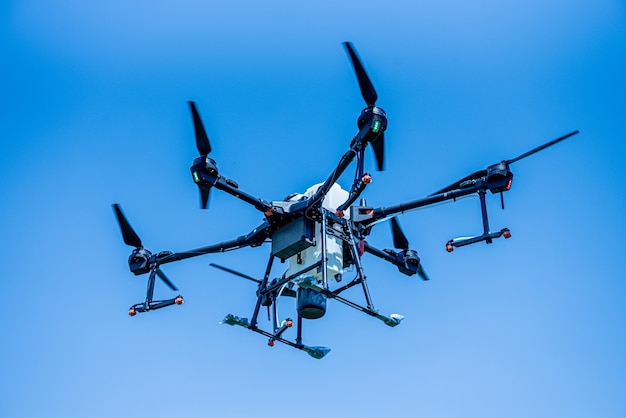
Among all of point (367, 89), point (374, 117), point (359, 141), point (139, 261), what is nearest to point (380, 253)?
point (359, 141)

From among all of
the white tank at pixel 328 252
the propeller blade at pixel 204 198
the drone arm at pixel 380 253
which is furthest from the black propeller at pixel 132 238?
the drone arm at pixel 380 253

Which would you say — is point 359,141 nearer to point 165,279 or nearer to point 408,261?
point 408,261

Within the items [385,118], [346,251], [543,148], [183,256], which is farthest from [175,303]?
[543,148]

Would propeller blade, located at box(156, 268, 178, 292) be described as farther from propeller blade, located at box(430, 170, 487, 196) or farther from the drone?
propeller blade, located at box(430, 170, 487, 196)

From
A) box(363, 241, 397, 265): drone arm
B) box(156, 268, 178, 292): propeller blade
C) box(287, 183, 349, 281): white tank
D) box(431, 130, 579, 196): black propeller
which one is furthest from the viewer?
box(156, 268, 178, 292): propeller blade

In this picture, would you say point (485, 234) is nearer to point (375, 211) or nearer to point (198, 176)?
point (375, 211)

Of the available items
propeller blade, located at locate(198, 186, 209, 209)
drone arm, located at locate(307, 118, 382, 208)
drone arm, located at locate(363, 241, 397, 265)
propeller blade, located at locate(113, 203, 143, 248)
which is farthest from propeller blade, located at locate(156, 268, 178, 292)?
drone arm, located at locate(307, 118, 382, 208)

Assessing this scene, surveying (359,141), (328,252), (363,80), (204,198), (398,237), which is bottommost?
(328,252)
